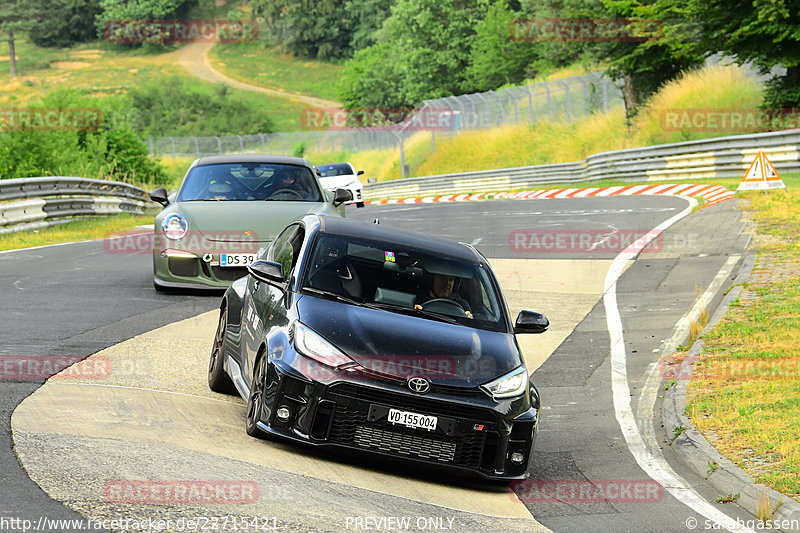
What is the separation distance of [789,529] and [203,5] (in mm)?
150093

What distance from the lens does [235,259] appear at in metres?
12.8

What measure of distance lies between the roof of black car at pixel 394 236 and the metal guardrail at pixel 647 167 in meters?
22.1

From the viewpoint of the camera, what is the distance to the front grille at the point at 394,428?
256 inches

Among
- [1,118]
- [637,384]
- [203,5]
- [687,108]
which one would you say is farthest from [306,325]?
[203,5]

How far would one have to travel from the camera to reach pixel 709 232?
61.8ft

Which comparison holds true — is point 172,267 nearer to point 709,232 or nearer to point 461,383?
point 461,383

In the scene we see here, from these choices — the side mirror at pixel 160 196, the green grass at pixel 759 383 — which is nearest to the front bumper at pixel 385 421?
the green grass at pixel 759 383

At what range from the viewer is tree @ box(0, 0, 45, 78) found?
129125mm

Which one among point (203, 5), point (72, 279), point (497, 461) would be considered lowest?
point (203, 5)

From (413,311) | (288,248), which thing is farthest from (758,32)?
(413,311)

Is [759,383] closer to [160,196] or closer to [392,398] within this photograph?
[392,398]

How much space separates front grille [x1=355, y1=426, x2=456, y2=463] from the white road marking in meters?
1.57

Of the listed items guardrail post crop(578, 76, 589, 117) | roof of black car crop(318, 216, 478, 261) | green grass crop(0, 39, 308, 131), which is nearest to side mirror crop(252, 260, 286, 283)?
roof of black car crop(318, 216, 478, 261)

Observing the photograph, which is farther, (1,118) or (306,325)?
(1,118)
